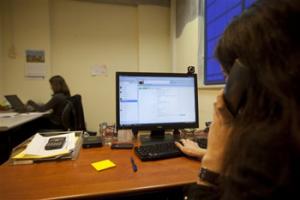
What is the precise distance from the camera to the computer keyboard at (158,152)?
1.07m

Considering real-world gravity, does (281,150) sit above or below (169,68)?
below

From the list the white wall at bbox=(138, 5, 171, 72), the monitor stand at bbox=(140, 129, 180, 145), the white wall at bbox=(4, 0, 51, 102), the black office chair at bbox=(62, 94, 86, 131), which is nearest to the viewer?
the monitor stand at bbox=(140, 129, 180, 145)

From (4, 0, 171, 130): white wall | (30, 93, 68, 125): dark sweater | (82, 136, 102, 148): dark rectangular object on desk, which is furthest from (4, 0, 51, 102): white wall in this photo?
(82, 136, 102, 148): dark rectangular object on desk

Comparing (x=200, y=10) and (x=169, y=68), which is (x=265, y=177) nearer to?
(x=200, y=10)

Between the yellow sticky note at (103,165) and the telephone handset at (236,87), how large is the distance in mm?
591

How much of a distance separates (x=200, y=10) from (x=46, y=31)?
2374mm

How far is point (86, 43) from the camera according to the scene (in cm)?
389

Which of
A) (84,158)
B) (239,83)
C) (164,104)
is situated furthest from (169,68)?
(239,83)

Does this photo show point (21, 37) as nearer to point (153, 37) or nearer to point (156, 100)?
point (153, 37)

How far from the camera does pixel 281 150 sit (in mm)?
459

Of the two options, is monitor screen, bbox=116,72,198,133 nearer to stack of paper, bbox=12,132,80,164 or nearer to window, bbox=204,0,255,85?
stack of paper, bbox=12,132,80,164

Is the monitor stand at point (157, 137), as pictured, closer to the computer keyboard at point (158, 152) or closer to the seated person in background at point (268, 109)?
the computer keyboard at point (158, 152)

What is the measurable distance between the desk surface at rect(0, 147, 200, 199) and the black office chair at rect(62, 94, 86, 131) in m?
1.90

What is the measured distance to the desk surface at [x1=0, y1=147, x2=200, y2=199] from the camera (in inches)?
29.5
